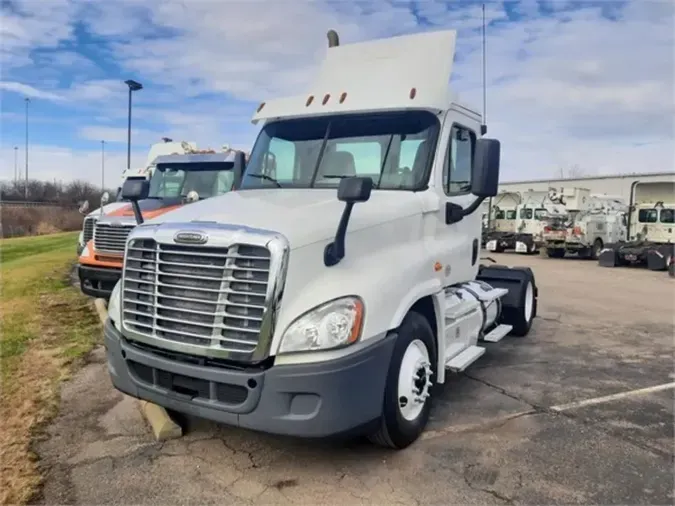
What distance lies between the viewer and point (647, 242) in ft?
73.6

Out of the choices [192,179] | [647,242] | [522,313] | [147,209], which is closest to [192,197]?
[147,209]

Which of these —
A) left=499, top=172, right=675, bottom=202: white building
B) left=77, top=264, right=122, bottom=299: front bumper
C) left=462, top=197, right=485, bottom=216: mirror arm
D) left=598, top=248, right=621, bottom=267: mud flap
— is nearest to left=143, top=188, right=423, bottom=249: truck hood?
left=462, top=197, right=485, bottom=216: mirror arm

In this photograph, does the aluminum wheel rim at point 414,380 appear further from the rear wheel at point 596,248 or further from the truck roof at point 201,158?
the rear wheel at point 596,248

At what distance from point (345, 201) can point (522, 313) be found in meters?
5.02

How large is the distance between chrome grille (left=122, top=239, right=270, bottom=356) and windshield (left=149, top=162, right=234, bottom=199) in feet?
19.7

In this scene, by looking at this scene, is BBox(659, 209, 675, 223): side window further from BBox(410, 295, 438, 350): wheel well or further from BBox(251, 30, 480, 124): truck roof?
BBox(410, 295, 438, 350): wheel well

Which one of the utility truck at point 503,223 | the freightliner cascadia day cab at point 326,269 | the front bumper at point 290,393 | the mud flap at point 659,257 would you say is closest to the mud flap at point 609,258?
the mud flap at point 659,257

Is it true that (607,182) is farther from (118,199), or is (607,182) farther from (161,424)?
(161,424)

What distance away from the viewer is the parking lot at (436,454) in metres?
3.47

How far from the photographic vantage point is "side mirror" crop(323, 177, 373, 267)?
344 centimetres

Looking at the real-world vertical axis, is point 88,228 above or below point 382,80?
below

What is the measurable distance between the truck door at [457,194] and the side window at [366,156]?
0.50m

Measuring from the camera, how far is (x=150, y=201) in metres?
9.60

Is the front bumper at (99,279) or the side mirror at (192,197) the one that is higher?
the side mirror at (192,197)
